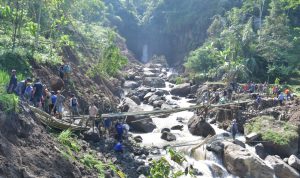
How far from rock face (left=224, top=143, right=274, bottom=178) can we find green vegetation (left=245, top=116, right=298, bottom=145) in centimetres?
331

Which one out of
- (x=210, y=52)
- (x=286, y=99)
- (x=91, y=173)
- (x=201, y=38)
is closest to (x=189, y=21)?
(x=201, y=38)

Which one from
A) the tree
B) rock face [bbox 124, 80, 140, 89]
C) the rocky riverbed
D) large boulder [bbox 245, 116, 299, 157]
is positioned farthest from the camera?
rock face [bbox 124, 80, 140, 89]

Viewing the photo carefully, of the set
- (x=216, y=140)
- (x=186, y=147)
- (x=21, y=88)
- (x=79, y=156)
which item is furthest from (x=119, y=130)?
(x=21, y=88)

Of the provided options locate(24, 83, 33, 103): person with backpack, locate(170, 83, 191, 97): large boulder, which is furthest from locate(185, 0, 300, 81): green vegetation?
locate(24, 83, 33, 103): person with backpack

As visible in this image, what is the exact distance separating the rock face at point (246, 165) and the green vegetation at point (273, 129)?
331 cm

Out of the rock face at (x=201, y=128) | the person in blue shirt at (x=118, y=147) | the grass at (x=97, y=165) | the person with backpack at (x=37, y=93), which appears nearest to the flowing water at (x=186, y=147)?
the rock face at (x=201, y=128)

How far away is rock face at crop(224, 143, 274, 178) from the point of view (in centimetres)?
2059

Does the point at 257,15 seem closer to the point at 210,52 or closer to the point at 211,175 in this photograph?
the point at 210,52

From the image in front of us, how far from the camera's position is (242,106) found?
30156mm

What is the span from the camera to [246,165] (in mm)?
20719

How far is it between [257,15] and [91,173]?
177 ft

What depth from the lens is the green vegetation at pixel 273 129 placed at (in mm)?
23844

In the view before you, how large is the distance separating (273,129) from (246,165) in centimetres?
543

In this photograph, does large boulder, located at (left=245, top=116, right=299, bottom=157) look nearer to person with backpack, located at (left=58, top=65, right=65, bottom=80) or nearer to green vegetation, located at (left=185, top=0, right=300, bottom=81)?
person with backpack, located at (left=58, top=65, right=65, bottom=80)
